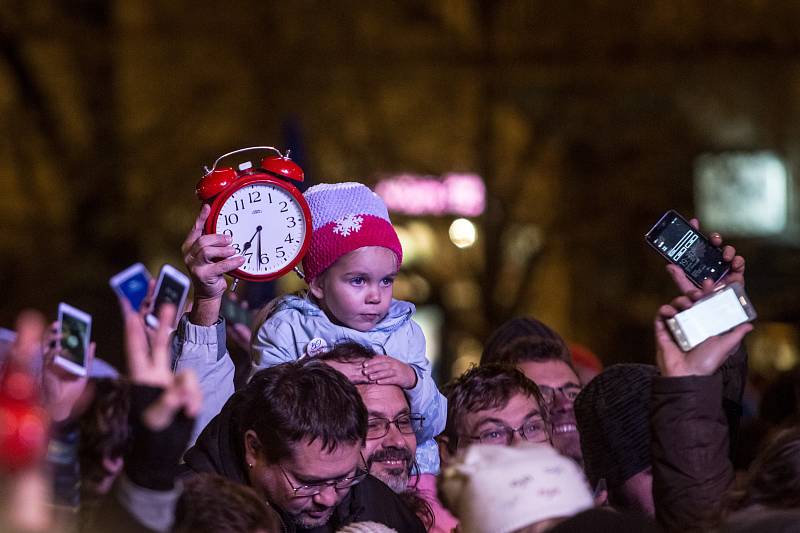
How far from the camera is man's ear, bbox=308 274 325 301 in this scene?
547 centimetres

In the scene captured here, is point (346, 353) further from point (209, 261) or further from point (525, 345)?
point (525, 345)

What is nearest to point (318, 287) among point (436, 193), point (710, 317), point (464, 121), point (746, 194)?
point (710, 317)

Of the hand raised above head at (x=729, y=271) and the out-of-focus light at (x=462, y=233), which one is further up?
the out-of-focus light at (x=462, y=233)

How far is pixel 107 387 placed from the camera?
4.10 metres

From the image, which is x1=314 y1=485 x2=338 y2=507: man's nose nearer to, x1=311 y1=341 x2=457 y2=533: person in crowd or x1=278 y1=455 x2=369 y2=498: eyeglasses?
x1=278 y1=455 x2=369 y2=498: eyeglasses

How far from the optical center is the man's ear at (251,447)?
4.47 m

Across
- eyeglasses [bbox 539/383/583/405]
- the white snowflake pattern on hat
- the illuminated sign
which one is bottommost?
eyeglasses [bbox 539/383/583/405]

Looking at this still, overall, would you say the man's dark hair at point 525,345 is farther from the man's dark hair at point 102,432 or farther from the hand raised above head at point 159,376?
the hand raised above head at point 159,376

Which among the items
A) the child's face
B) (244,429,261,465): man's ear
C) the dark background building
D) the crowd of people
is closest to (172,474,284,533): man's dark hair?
the crowd of people

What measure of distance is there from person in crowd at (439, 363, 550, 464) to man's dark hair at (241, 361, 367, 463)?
0.83 meters

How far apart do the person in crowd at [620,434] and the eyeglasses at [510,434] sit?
0.31 m

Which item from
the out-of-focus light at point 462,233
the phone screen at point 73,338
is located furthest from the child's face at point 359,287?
the out-of-focus light at point 462,233

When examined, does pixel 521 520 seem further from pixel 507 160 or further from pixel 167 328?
pixel 507 160

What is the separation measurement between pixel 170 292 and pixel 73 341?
1.04ft
